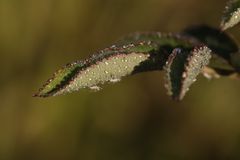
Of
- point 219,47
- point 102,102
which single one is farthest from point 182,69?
point 102,102

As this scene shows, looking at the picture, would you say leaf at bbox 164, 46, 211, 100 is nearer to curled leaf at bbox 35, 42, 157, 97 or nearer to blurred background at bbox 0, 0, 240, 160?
curled leaf at bbox 35, 42, 157, 97

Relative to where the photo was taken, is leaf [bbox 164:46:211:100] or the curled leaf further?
the curled leaf

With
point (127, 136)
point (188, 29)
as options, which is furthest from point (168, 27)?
point (188, 29)

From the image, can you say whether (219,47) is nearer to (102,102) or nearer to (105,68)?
(105,68)

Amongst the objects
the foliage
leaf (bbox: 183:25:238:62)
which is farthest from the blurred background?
the foliage

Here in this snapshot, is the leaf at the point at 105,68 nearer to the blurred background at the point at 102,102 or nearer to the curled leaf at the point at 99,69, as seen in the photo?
the curled leaf at the point at 99,69

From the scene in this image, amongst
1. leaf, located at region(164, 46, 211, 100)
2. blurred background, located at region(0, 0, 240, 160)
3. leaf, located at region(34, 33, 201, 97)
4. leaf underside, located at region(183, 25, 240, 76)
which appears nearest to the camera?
leaf, located at region(164, 46, 211, 100)
